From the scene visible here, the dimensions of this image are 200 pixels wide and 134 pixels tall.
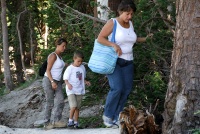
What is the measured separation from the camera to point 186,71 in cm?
609

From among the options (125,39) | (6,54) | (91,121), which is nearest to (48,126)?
(91,121)

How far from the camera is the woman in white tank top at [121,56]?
6824mm

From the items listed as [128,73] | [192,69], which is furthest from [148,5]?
[192,69]

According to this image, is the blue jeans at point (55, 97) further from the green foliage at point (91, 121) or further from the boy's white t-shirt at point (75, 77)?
the green foliage at point (91, 121)

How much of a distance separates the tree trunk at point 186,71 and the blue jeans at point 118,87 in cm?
114

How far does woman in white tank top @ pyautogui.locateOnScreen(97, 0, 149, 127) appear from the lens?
6.82m

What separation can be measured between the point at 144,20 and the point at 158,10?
11.6 inches

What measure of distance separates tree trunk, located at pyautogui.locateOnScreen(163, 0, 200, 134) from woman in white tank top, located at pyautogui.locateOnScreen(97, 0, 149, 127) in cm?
95

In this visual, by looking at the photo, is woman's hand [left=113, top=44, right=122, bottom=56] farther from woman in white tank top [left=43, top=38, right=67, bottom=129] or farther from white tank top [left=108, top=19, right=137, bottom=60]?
woman in white tank top [left=43, top=38, right=67, bottom=129]

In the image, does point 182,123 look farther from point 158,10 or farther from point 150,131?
point 158,10

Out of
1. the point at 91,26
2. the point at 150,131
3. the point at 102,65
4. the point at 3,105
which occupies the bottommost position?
the point at 3,105

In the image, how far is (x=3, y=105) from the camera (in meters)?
13.6

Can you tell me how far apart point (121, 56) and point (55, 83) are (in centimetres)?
164

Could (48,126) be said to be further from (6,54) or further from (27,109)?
(6,54)
